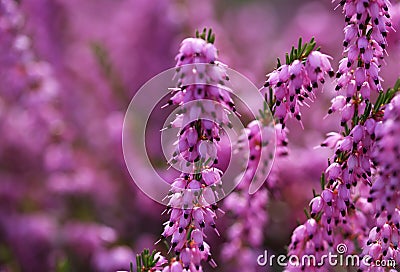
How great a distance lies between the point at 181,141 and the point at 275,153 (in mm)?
720

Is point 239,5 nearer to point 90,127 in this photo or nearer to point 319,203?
point 90,127

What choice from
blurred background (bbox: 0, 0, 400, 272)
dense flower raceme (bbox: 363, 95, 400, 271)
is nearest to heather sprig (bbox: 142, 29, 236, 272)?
dense flower raceme (bbox: 363, 95, 400, 271)

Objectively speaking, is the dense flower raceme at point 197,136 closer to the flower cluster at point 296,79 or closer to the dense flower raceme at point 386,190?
the flower cluster at point 296,79

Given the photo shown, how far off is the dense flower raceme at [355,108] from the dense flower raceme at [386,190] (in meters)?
0.09

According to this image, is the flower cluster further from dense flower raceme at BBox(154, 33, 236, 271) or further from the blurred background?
the blurred background

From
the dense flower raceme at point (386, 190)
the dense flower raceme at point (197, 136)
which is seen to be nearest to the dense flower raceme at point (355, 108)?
the dense flower raceme at point (386, 190)

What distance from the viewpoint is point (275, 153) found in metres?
2.65

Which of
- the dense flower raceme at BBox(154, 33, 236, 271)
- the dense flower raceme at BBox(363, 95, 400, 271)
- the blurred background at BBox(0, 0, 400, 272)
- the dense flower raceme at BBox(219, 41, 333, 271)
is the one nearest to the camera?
the dense flower raceme at BBox(363, 95, 400, 271)

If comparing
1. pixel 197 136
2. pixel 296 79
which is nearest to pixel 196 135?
pixel 197 136

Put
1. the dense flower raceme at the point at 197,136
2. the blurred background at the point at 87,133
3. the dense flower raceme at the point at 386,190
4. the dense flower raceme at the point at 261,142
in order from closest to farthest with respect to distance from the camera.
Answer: the dense flower raceme at the point at 386,190
the dense flower raceme at the point at 197,136
the dense flower raceme at the point at 261,142
the blurred background at the point at 87,133

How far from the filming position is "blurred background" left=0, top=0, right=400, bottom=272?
392cm

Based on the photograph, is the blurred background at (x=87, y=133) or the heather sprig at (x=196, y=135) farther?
the blurred background at (x=87, y=133)

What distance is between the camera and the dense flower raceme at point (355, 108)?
2096 millimetres

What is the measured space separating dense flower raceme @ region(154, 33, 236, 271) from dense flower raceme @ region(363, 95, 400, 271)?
512 mm
